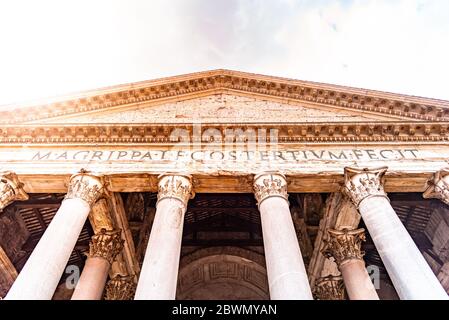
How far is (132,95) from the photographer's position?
11.4 meters

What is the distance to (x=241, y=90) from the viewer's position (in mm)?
12398

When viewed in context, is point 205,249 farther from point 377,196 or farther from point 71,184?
point 377,196

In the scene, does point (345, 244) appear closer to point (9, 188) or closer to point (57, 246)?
point (57, 246)

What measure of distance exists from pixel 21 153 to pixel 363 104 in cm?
964

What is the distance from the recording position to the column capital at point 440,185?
8.41m

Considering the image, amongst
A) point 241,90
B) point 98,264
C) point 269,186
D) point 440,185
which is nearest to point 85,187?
point 98,264

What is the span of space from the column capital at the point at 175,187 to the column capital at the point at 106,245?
2.42 meters

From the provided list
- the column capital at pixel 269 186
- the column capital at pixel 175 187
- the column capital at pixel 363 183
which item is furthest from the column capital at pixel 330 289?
the column capital at pixel 175 187

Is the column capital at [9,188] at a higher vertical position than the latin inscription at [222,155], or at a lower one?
lower

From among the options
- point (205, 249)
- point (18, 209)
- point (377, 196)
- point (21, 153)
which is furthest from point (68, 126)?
point (377, 196)

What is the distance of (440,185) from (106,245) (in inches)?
334

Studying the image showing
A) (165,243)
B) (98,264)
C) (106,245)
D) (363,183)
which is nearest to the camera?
(165,243)

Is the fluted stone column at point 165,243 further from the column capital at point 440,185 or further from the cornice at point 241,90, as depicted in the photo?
the column capital at point 440,185

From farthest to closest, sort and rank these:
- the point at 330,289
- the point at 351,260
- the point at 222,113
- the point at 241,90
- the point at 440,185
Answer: the point at 241,90 → the point at 222,113 → the point at 330,289 → the point at 351,260 → the point at 440,185
